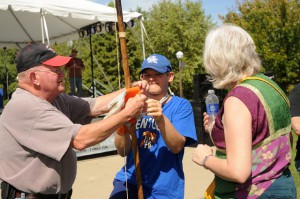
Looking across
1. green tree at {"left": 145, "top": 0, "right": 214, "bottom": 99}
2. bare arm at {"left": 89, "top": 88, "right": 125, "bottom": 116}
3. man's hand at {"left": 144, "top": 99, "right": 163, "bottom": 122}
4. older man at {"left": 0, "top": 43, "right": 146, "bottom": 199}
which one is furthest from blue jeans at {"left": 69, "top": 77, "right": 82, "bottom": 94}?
green tree at {"left": 145, "top": 0, "right": 214, "bottom": 99}

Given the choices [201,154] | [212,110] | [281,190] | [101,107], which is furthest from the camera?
[101,107]

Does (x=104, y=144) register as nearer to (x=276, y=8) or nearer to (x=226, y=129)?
(x=226, y=129)

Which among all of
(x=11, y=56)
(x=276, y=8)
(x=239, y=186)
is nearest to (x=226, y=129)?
(x=239, y=186)

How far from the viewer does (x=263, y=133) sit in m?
2.03

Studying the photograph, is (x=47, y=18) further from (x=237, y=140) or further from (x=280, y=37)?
(x=280, y=37)

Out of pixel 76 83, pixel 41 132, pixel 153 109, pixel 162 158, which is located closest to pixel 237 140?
pixel 153 109

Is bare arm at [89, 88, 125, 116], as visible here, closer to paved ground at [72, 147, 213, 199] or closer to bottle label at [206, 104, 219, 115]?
bottle label at [206, 104, 219, 115]

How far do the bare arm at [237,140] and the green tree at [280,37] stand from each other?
2504 centimetres

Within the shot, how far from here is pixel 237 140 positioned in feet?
6.36

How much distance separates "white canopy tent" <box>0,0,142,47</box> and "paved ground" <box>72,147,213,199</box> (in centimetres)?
291

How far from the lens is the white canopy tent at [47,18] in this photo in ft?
30.8

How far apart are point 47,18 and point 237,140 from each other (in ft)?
36.1

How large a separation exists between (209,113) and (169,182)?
0.56m

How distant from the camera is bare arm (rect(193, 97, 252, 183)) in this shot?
1.94m
